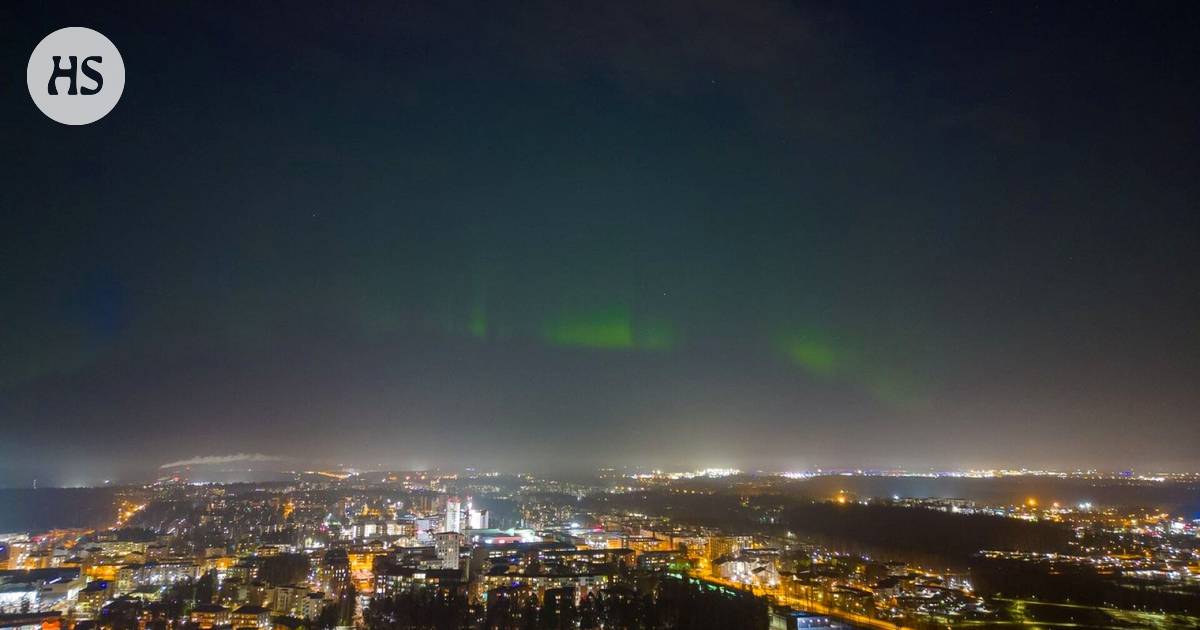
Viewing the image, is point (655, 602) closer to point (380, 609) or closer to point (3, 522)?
point (380, 609)

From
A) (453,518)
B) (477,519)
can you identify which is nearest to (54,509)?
(453,518)

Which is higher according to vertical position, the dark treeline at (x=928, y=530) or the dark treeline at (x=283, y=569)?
the dark treeline at (x=283, y=569)

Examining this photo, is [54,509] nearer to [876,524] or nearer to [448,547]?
[448,547]

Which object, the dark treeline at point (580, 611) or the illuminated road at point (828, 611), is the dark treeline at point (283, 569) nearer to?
the dark treeline at point (580, 611)

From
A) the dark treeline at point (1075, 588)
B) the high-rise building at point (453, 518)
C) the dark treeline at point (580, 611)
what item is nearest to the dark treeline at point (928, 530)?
the dark treeline at point (1075, 588)

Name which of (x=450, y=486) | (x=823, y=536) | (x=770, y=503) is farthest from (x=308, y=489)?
(x=823, y=536)

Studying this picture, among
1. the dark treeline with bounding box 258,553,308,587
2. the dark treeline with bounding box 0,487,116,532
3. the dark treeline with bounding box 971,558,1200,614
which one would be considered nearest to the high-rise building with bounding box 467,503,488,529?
the dark treeline with bounding box 258,553,308,587
